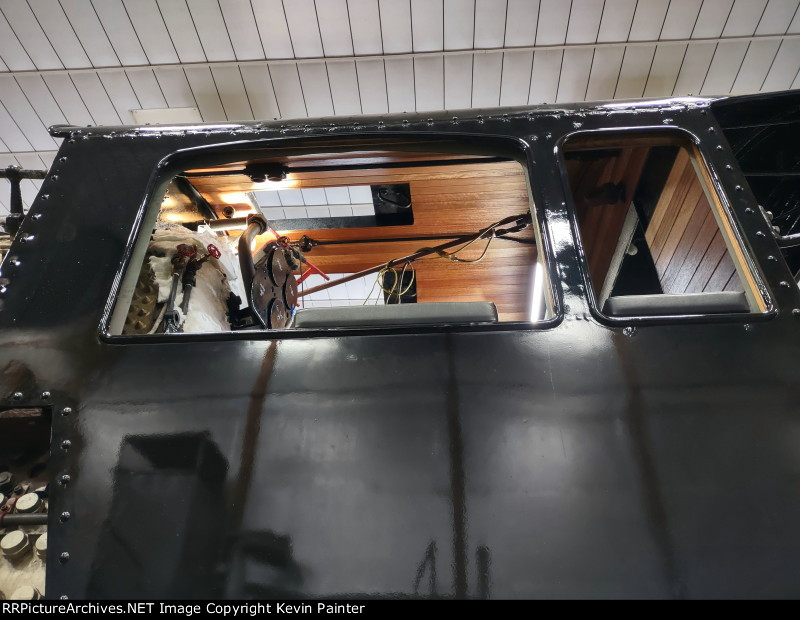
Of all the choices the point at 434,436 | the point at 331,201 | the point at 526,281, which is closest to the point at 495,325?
the point at 434,436

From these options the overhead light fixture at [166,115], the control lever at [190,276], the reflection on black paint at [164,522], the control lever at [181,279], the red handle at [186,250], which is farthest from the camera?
the overhead light fixture at [166,115]

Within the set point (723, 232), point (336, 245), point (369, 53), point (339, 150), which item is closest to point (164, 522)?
point (339, 150)

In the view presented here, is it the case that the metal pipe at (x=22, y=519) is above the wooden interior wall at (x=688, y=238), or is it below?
below

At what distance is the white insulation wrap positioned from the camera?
2.01m

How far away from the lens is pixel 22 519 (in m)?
1.35

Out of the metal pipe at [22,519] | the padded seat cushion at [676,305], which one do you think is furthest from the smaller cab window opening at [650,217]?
the metal pipe at [22,519]

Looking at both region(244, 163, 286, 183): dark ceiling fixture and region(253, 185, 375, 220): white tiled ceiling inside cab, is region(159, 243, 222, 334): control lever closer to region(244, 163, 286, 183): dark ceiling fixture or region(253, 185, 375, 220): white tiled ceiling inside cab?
region(244, 163, 286, 183): dark ceiling fixture

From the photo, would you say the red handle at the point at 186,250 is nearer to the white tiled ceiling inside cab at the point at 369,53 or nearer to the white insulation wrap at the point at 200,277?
the white insulation wrap at the point at 200,277

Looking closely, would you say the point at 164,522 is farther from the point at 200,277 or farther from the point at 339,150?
the point at 339,150

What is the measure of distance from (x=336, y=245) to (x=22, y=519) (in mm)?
2134

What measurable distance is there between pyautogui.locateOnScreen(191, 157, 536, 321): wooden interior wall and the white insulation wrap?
42 centimetres

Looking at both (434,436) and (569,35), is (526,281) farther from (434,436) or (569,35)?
(434,436)

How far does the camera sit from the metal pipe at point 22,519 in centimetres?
134
